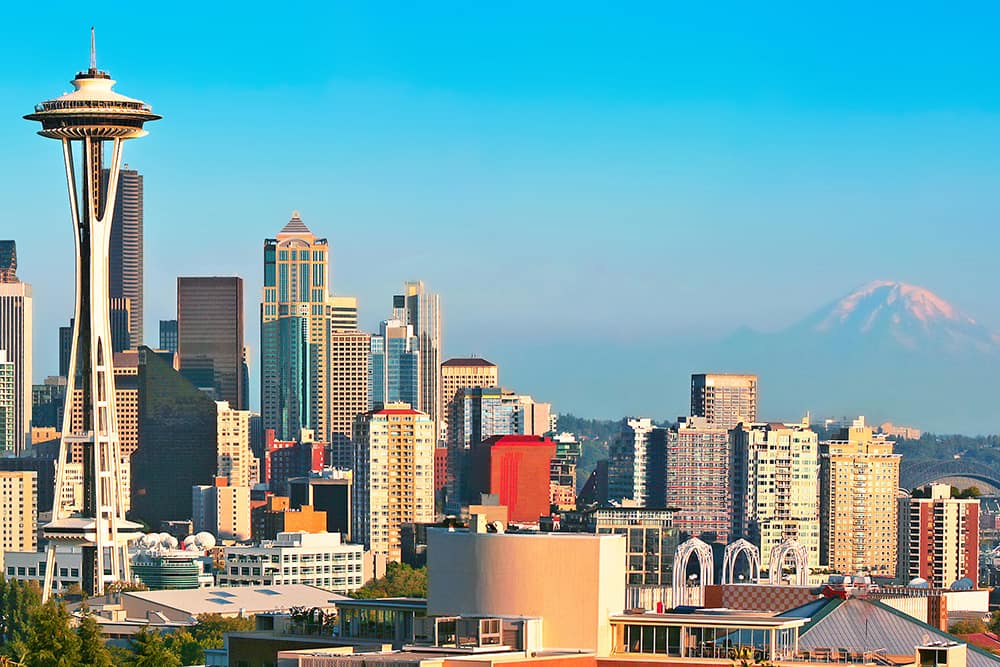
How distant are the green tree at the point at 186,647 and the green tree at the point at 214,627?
2.94 ft

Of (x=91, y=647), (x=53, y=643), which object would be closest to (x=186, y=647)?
(x=91, y=647)

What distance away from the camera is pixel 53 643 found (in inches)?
2921

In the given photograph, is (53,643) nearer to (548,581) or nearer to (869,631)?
(869,631)

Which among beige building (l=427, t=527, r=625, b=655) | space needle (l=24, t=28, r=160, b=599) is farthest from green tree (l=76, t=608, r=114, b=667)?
space needle (l=24, t=28, r=160, b=599)

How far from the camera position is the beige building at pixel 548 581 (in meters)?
44.1

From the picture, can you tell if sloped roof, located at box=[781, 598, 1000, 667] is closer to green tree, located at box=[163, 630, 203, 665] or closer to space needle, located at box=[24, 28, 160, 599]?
green tree, located at box=[163, 630, 203, 665]

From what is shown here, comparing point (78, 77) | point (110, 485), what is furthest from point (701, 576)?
point (78, 77)

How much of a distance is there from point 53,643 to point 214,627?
73.8m

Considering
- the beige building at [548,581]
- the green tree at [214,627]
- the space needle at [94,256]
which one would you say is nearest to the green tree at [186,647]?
the green tree at [214,627]

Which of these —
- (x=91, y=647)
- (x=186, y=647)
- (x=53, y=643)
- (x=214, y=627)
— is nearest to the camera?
(x=53, y=643)

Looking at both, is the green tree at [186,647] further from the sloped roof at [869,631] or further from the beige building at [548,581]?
the beige building at [548,581]

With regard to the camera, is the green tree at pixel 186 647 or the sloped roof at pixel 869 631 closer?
the sloped roof at pixel 869 631

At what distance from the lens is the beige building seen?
145ft

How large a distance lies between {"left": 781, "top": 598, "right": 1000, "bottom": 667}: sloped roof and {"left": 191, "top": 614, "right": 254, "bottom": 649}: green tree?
3375 inches
